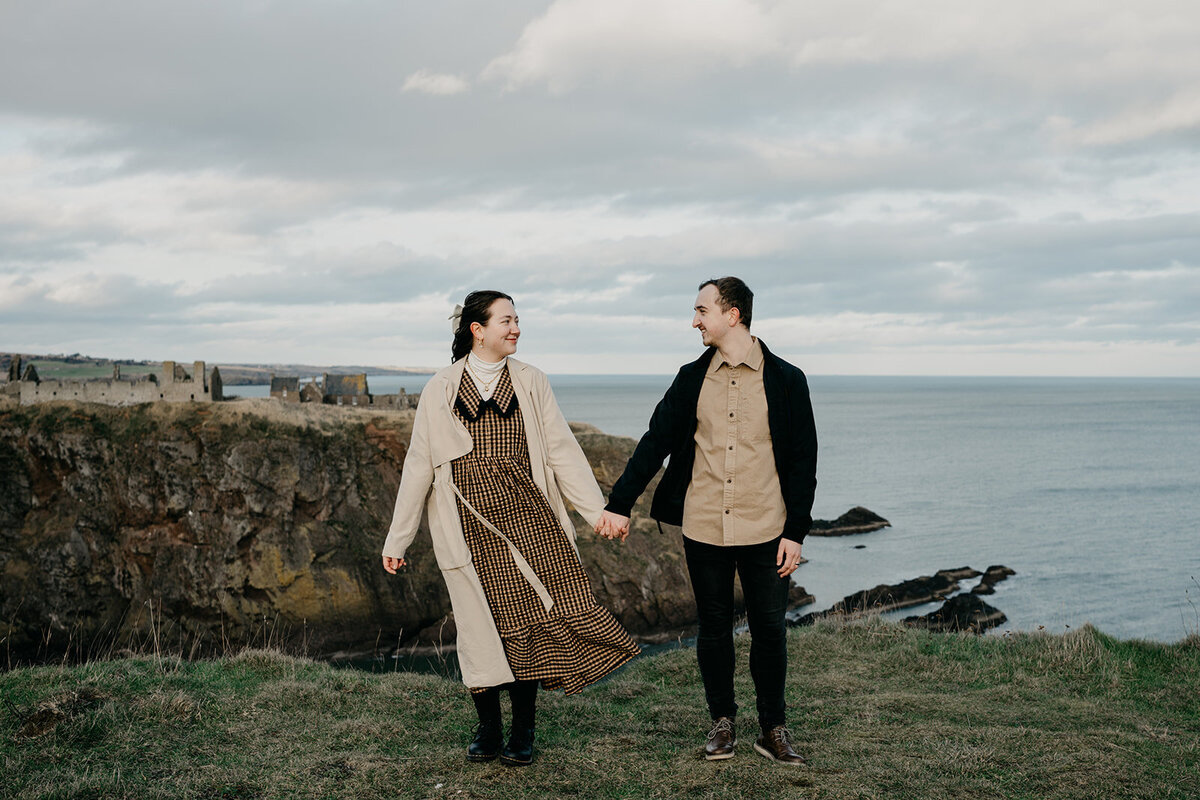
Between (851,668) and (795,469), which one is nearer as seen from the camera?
(795,469)

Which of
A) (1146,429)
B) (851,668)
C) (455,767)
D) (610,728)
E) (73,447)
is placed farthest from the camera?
(1146,429)

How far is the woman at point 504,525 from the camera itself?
515 cm

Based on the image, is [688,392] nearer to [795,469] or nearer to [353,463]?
[795,469]

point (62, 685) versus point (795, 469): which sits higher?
point (795, 469)

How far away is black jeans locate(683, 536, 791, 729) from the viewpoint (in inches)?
203

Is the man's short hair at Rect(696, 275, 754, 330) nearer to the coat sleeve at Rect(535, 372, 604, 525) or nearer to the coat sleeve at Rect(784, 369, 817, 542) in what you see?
the coat sleeve at Rect(784, 369, 817, 542)

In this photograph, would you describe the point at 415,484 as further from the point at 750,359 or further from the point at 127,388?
the point at 127,388

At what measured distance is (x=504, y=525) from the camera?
5195 millimetres

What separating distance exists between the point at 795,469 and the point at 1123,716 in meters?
3.62

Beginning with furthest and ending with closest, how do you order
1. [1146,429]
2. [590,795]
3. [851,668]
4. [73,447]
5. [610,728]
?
[1146,429], [73,447], [851,668], [610,728], [590,795]

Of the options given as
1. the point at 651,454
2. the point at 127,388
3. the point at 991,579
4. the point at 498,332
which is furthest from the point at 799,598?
the point at 498,332

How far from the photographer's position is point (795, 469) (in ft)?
16.7

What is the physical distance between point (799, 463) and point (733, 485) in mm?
401

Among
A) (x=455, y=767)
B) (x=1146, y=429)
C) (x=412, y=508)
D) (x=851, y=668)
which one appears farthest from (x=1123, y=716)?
(x=1146, y=429)
